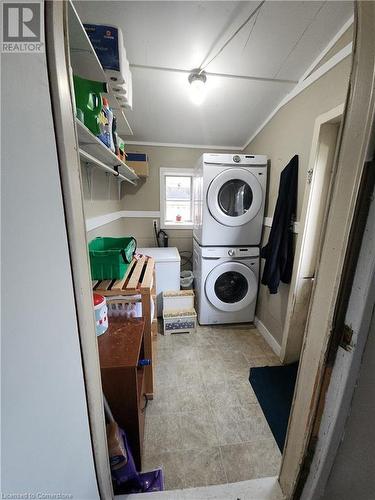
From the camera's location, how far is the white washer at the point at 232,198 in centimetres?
195

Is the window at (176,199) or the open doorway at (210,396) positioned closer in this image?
the open doorway at (210,396)

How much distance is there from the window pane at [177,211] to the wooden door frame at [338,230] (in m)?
2.56

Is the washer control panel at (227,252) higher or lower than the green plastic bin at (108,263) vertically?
lower

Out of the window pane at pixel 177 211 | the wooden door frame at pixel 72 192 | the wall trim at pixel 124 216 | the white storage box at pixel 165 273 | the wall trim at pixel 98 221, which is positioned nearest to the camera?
the wooden door frame at pixel 72 192

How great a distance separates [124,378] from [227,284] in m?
1.65

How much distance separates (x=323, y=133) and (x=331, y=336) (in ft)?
4.72

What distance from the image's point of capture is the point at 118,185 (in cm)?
246

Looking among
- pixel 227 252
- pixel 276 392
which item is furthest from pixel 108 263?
pixel 276 392

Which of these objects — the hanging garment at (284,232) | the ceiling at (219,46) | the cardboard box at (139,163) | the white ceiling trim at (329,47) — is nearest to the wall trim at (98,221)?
the cardboard box at (139,163)

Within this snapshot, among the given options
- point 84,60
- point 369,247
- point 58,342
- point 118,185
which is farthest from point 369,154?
point 118,185

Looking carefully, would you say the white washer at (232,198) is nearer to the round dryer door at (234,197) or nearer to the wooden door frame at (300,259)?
the round dryer door at (234,197)

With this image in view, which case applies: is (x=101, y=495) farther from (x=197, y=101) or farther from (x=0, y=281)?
(x=197, y=101)

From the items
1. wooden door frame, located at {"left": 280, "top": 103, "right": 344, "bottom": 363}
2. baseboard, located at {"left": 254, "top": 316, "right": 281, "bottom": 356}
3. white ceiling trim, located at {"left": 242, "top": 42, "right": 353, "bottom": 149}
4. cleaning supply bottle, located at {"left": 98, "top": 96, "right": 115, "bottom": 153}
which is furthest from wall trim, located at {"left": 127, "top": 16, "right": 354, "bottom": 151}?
baseboard, located at {"left": 254, "top": 316, "right": 281, "bottom": 356}

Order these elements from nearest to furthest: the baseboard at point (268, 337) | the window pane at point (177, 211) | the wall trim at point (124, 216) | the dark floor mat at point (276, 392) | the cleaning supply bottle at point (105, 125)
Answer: the cleaning supply bottle at point (105, 125) → the dark floor mat at point (276, 392) → the wall trim at point (124, 216) → the baseboard at point (268, 337) → the window pane at point (177, 211)
